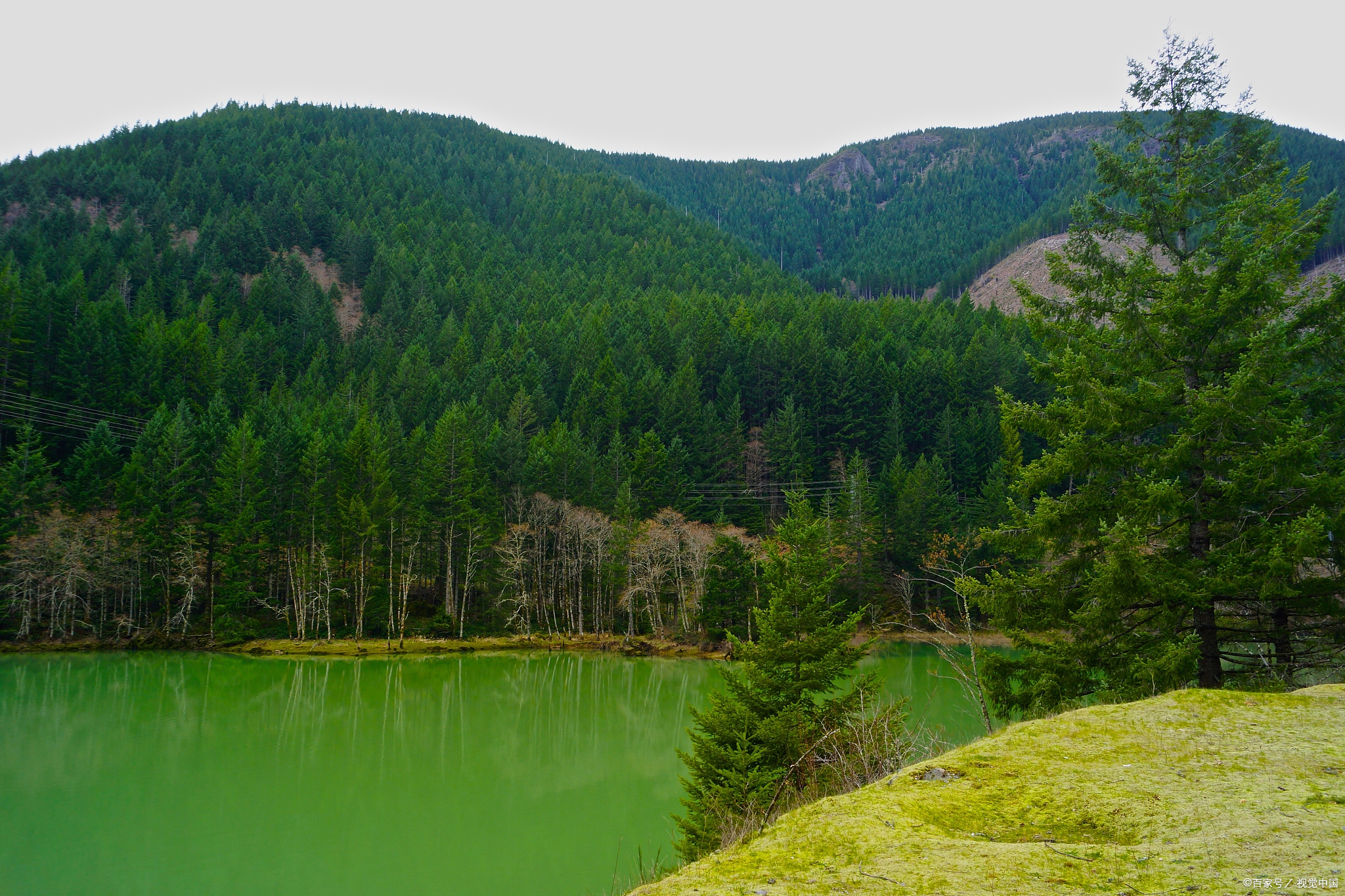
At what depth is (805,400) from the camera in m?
72.4

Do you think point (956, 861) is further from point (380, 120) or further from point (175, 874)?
point (380, 120)

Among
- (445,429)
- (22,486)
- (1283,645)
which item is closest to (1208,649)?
(1283,645)

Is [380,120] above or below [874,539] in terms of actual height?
above

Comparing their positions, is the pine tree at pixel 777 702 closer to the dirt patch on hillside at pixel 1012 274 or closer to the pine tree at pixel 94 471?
the pine tree at pixel 94 471

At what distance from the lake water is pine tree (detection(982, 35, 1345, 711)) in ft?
11.6

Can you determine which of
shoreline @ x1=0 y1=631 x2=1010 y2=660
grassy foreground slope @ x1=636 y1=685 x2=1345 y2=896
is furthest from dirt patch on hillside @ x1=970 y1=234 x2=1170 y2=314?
grassy foreground slope @ x1=636 y1=685 x2=1345 y2=896

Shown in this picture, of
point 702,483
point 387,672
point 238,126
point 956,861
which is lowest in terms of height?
point 387,672

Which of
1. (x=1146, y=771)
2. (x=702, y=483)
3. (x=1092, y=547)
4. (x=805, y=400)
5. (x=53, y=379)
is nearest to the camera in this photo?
(x=1146, y=771)

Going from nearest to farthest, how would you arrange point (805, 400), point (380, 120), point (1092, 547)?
1. point (1092, 547)
2. point (805, 400)
3. point (380, 120)

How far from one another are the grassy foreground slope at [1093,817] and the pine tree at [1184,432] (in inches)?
173

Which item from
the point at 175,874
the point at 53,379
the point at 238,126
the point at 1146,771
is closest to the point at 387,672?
the point at 175,874

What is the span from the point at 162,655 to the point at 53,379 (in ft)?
102

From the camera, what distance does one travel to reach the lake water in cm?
1291

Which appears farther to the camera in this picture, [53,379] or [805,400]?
[805,400]
